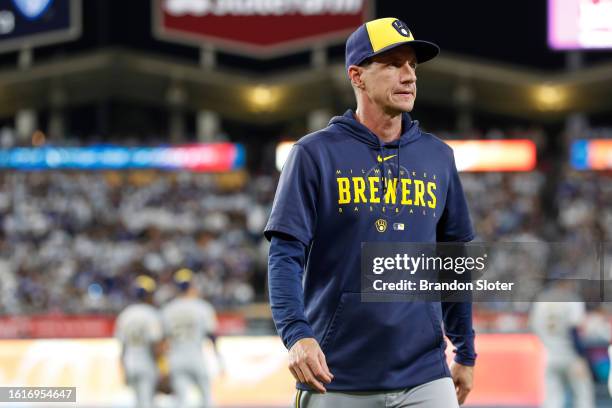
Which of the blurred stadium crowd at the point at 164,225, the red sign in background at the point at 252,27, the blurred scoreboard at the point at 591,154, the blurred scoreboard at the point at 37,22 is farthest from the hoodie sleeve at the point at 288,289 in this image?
the red sign in background at the point at 252,27

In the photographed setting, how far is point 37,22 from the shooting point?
83.7 ft

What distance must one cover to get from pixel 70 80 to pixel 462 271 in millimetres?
29695

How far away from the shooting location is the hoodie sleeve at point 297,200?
2998mm

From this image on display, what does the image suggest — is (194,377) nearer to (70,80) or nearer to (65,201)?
(65,201)

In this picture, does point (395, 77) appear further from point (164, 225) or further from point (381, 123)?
point (164, 225)

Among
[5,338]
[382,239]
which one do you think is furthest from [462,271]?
[5,338]

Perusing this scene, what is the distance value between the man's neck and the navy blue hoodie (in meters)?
0.05

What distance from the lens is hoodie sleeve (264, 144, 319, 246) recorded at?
300 cm

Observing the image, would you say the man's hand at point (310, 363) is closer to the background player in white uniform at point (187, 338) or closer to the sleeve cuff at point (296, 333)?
the sleeve cuff at point (296, 333)

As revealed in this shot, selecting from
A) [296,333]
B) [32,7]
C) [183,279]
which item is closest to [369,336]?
[296,333]

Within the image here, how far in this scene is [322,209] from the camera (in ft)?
10.1

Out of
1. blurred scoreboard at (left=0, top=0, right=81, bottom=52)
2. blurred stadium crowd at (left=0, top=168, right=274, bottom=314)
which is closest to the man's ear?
blurred stadium crowd at (left=0, top=168, right=274, bottom=314)

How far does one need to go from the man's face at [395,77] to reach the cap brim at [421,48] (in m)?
0.03

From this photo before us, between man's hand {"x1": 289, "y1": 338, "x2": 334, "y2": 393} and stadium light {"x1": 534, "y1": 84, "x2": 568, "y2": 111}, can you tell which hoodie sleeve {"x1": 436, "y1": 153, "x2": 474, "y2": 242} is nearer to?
man's hand {"x1": 289, "y1": 338, "x2": 334, "y2": 393}
